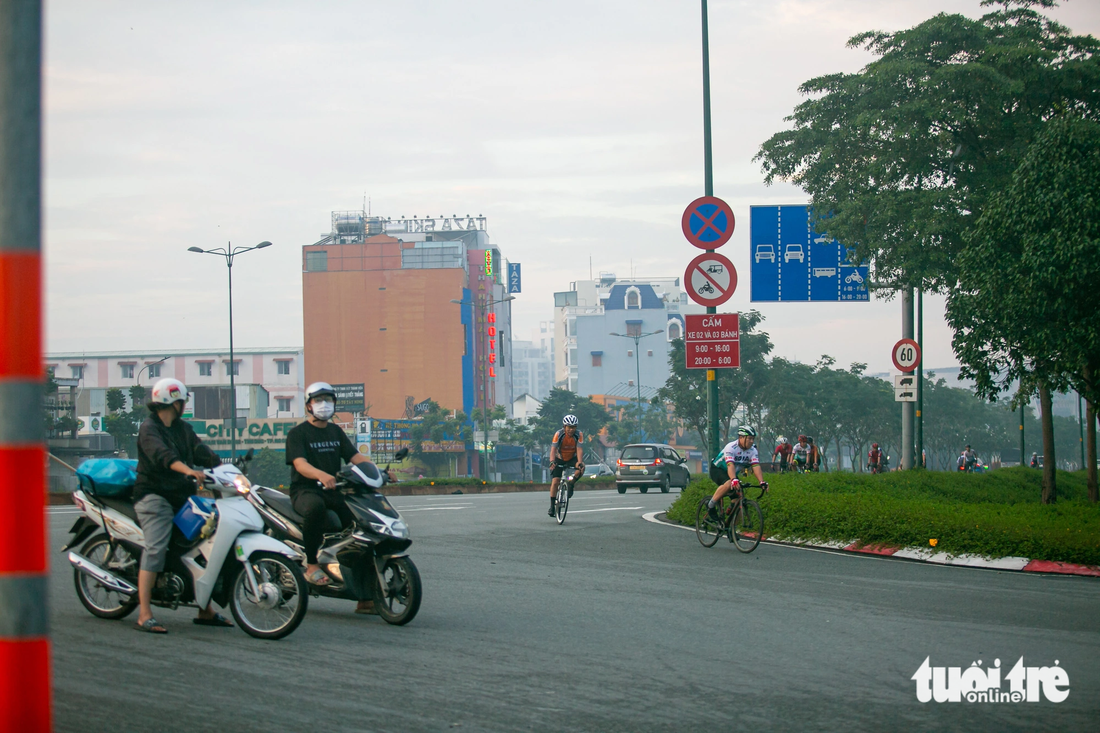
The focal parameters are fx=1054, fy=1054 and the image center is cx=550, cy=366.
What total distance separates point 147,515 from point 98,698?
1952mm

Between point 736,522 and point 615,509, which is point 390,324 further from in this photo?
point 736,522

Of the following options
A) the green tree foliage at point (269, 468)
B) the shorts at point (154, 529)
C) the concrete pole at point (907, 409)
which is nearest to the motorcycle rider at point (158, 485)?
the shorts at point (154, 529)

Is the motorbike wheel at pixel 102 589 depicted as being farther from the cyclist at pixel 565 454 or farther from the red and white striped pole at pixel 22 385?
the cyclist at pixel 565 454

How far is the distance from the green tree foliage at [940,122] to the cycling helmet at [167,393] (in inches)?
659

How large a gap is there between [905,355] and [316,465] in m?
17.1

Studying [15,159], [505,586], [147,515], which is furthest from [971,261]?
[15,159]

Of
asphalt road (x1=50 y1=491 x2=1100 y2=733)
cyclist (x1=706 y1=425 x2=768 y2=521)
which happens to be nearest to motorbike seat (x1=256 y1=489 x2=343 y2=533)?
asphalt road (x1=50 y1=491 x2=1100 y2=733)

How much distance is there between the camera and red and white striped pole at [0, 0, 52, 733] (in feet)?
8.52

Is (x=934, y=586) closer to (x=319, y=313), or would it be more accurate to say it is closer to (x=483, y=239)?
(x=319, y=313)

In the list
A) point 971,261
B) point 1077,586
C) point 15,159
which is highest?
point 971,261

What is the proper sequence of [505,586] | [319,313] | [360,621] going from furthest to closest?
[319,313]
[505,586]
[360,621]

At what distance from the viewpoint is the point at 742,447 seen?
44.8 ft

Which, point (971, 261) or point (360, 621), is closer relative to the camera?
point (360, 621)

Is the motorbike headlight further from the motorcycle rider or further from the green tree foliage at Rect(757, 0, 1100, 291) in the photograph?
the green tree foliage at Rect(757, 0, 1100, 291)
